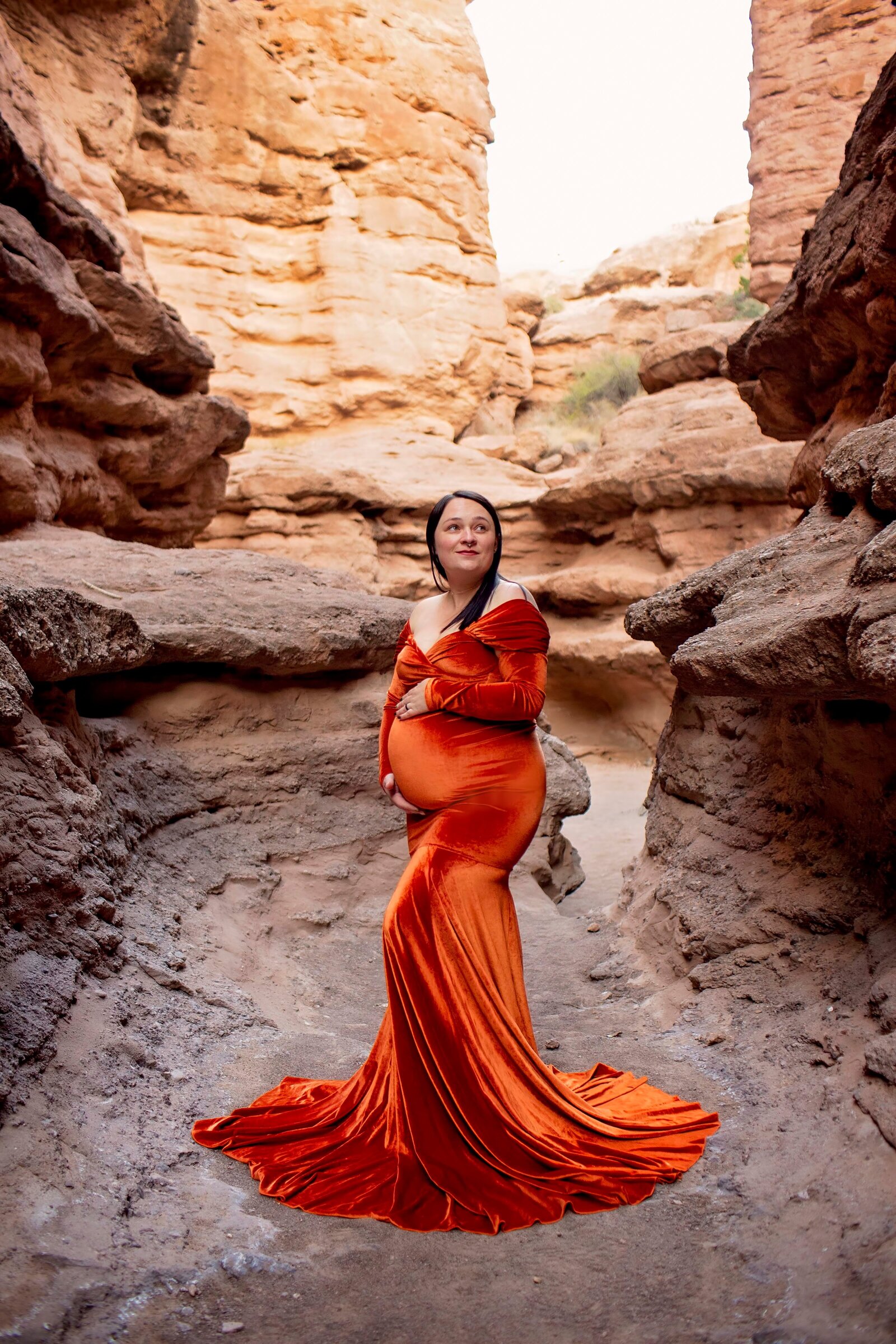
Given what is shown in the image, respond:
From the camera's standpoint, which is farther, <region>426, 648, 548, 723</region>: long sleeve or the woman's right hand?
the woman's right hand

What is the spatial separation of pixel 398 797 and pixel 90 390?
244 inches

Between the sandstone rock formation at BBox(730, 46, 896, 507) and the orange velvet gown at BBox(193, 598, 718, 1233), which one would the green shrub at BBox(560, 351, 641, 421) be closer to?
the sandstone rock formation at BBox(730, 46, 896, 507)

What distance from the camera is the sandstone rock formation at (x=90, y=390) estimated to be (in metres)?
6.58

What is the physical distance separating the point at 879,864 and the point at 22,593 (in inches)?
133

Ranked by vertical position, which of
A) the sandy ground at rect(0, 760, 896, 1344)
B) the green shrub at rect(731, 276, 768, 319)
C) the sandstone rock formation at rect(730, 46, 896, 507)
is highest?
the green shrub at rect(731, 276, 768, 319)

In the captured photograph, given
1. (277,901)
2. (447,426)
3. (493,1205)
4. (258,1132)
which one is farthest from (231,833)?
(447,426)

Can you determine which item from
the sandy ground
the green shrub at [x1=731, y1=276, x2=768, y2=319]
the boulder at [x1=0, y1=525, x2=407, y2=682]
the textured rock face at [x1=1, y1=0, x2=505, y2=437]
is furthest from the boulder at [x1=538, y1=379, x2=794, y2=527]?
the sandy ground

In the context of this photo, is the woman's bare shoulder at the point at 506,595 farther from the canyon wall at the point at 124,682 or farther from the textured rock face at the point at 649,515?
the textured rock face at the point at 649,515

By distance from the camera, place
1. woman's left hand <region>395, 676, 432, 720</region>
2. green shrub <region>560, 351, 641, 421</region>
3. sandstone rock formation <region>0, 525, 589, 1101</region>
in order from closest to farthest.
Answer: woman's left hand <region>395, 676, 432, 720</region>
sandstone rock formation <region>0, 525, 589, 1101</region>
green shrub <region>560, 351, 641, 421</region>

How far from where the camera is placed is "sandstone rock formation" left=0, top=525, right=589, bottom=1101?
3.48 metres

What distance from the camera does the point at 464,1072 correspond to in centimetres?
285

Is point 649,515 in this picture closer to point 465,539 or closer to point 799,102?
point 799,102

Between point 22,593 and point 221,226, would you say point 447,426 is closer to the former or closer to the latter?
point 221,226

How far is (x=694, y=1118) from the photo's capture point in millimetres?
3090
